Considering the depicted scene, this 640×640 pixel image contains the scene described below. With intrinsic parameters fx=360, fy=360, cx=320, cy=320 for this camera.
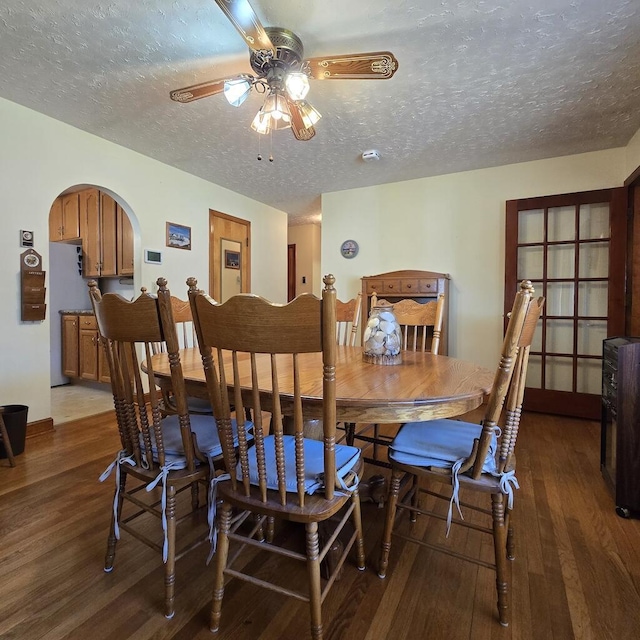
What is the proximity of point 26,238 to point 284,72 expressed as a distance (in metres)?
2.23

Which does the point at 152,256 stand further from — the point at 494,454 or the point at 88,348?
the point at 494,454

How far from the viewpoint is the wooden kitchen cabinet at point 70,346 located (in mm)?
4176

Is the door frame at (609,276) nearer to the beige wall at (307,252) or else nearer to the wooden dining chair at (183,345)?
the wooden dining chair at (183,345)

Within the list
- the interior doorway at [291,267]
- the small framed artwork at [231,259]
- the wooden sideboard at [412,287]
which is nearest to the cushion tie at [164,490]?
the wooden sideboard at [412,287]

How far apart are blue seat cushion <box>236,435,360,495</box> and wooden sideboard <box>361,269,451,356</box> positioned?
8.22ft

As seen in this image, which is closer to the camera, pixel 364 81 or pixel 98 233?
pixel 364 81

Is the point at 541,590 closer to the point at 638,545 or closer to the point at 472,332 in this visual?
the point at 638,545

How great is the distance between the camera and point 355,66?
167 cm

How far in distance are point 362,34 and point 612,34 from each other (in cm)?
126

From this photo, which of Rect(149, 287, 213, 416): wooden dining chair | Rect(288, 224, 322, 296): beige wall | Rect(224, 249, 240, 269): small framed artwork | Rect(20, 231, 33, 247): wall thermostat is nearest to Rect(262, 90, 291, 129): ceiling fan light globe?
Rect(149, 287, 213, 416): wooden dining chair

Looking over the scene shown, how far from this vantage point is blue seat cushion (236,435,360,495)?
3.42 feet

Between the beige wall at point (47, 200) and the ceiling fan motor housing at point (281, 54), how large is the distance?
6.32 feet

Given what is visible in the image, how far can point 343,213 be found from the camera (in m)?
4.44

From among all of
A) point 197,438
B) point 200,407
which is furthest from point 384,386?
point 200,407
